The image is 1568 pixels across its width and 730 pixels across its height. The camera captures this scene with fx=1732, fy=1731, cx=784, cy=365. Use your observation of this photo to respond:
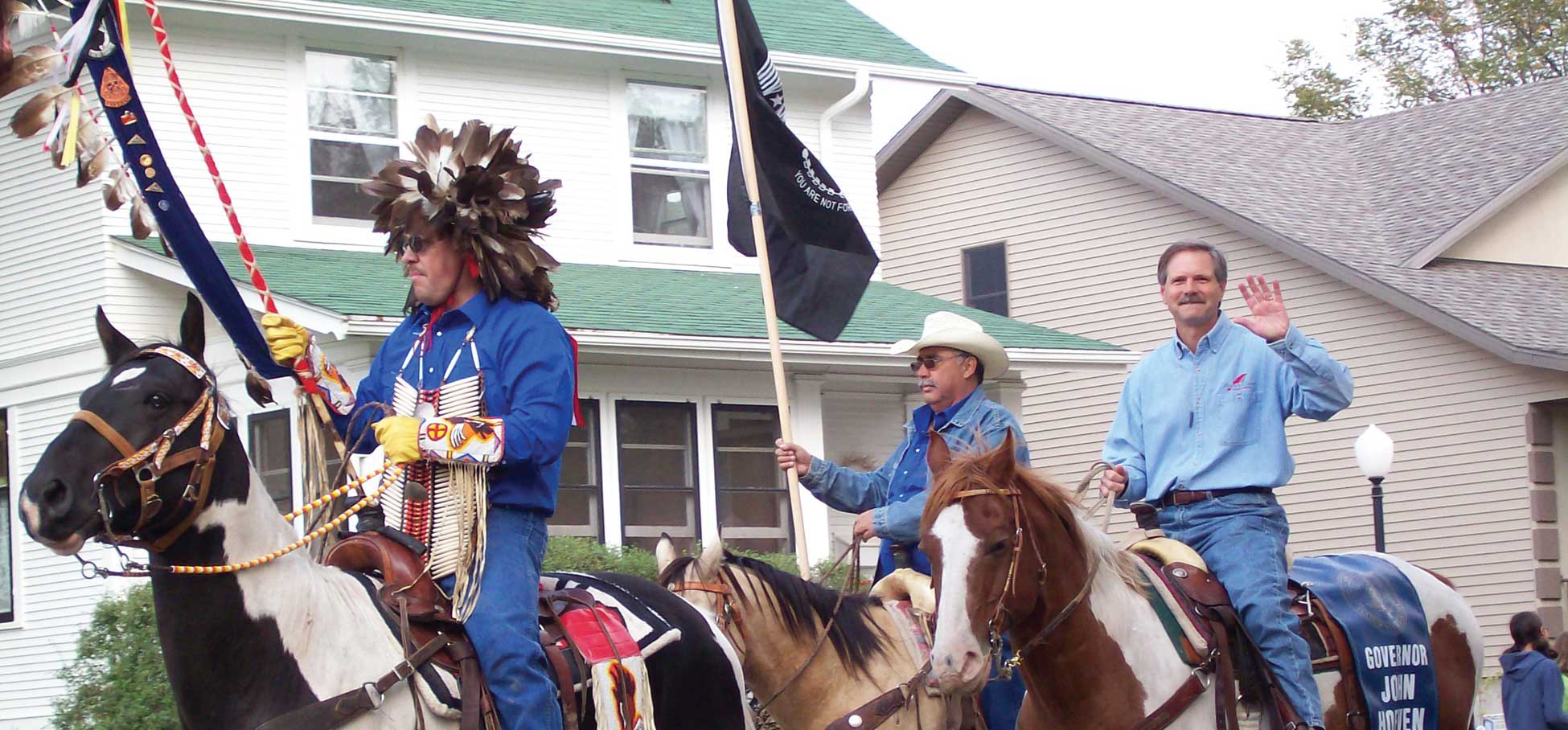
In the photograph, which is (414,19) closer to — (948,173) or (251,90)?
(251,90)

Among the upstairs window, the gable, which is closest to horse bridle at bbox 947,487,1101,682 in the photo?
the upstairs window

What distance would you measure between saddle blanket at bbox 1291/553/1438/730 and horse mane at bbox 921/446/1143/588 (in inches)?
42.5

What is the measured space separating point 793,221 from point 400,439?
4572mm

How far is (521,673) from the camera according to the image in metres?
5.08

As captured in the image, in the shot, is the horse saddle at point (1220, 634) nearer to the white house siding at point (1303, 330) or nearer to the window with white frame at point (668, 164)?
the window with white frame at point (668, 164)

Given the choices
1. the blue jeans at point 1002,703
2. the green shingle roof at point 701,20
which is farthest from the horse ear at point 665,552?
the green shingle roof at point 701,20

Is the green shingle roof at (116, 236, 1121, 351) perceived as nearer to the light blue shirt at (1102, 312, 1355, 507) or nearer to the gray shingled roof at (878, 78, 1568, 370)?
the gray shingled roof at (878, 78, 1568, 370)

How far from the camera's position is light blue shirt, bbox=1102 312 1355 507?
6.31 m

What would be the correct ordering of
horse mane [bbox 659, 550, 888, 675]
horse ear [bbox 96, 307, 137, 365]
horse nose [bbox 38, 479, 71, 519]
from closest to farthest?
horse nose [bbox 38, 479, 71, 519]
horse ear [bbox 96, 307, 137, 365]
horse mane [bbox 659, 550, 888, 675]

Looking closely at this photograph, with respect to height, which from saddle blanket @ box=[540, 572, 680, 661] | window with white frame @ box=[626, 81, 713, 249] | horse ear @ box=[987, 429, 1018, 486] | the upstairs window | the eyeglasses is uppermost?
window with white frame @ box=[626, 81, 713, 249]

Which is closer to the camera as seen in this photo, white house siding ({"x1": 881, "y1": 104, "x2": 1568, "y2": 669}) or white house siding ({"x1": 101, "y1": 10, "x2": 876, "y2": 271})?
white house siding ({"x1": 101, "y1": 10, "x2": 876, "y2": 271})

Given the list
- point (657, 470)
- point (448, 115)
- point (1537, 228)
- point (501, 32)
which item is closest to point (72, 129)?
point (657, 470)

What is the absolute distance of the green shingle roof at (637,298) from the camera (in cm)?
1509

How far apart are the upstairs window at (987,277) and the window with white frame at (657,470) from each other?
8.07 metres
